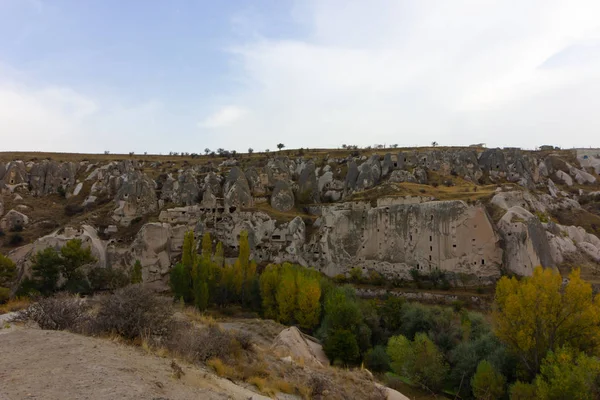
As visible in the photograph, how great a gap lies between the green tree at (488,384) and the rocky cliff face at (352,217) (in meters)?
14.1

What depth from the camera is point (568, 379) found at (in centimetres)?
1271

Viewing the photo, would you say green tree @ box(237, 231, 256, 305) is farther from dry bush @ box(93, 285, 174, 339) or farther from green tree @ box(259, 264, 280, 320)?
dry bush @ box(93, 285, 174, 339)

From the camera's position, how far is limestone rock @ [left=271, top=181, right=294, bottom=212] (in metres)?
40.9

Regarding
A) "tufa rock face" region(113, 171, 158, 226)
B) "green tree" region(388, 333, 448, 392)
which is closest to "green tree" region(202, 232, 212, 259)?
"tufa rock face" region(113, 171, 158, 226)

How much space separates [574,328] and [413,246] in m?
16.5

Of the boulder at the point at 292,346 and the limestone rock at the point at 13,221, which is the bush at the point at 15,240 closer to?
the limestone rock at the point at 13,221

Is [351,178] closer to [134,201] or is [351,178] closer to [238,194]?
[238,194]

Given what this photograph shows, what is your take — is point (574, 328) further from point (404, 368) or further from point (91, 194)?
point (91, 194)

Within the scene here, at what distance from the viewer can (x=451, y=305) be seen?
26.9m

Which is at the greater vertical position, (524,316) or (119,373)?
(119,373)

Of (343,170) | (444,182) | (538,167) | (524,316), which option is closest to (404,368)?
(524,316)

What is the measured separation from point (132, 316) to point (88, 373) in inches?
107

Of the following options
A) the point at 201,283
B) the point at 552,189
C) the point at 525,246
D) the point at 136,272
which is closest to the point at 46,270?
the point at 136,272

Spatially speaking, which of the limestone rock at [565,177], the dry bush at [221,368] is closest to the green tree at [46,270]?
the dry bush at [221,368]
